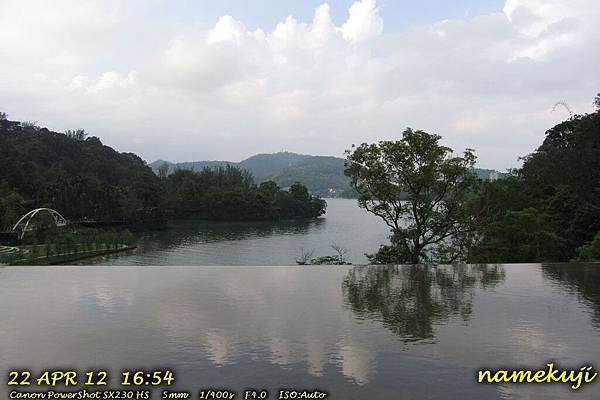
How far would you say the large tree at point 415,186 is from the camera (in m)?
11.2

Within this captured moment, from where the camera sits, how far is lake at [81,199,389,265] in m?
28.1

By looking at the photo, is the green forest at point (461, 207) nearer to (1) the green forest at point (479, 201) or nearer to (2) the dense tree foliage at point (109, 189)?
(1) the green forest at point (479, 201)

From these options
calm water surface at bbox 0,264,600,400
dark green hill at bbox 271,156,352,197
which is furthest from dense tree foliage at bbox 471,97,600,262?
dark green hill at bbox 271,156,352,197

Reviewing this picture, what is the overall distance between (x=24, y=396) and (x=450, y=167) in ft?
34.3

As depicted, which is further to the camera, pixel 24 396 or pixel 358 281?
pixel 358 281

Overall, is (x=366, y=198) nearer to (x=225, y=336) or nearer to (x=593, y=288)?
(x=593, y=288)

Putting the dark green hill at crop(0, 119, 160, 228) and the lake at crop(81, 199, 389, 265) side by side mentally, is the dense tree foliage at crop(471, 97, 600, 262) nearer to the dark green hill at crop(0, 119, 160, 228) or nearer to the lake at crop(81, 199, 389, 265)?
the lake at crop(81, 199, 389, 265)

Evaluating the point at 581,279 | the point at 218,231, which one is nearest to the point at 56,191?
the point at 218,231

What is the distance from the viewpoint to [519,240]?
1306 centimetres

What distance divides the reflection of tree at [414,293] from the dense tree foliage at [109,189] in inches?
1333

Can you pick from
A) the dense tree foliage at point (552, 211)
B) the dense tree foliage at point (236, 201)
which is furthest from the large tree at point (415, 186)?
the dense tree foliage at point (236, 201)

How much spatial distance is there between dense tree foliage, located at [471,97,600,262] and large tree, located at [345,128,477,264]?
5.39 feet

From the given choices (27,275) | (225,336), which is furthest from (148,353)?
(27,275)

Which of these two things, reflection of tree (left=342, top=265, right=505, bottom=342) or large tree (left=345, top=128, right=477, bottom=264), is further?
large tree (left=345, top=128, right=477, bottom=264)
